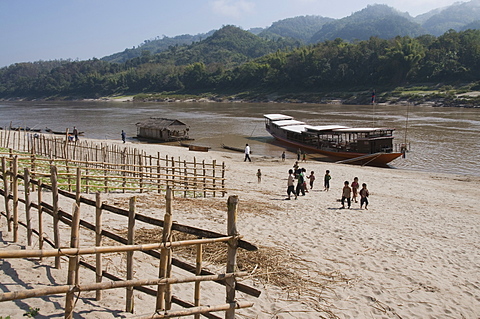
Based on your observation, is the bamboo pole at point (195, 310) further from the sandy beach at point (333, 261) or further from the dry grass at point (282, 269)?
the dry grass at point (282, 269)

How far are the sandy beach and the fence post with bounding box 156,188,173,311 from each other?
65 centimetres

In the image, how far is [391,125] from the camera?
1953 inches

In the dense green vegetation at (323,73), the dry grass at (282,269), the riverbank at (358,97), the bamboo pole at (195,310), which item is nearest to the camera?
the bamboo pole at (195,310)

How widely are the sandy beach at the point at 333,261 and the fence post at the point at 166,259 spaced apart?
65 centimetres

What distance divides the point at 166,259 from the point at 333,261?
4805 millimetres

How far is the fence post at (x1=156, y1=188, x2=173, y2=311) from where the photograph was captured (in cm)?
528

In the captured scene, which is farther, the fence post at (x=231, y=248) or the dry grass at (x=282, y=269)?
the dry grass at (x=282, y=269)

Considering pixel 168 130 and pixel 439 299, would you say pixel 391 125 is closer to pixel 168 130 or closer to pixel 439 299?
pixel 168 130

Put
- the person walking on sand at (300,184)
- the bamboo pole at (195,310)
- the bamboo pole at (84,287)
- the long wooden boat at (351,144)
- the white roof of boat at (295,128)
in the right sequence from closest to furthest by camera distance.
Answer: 1. the bamboo pole at (84,287)
2. the bamboo pole at (195,310)
3. the person walking on sand at (300,184)
4. the long wooden boat at (351,144)
5. the white roof of boat at (295,128)

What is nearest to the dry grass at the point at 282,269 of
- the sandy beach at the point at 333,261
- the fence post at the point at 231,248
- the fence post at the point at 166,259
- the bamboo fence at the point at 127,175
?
the sandy beach at the point at 333,261

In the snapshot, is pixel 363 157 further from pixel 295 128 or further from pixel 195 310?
pixel 195 310

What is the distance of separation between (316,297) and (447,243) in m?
5.51

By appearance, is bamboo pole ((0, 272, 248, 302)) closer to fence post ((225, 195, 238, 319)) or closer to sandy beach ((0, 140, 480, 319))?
fence post ((225, 195, 238, 319))

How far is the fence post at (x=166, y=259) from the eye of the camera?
5281 mm
